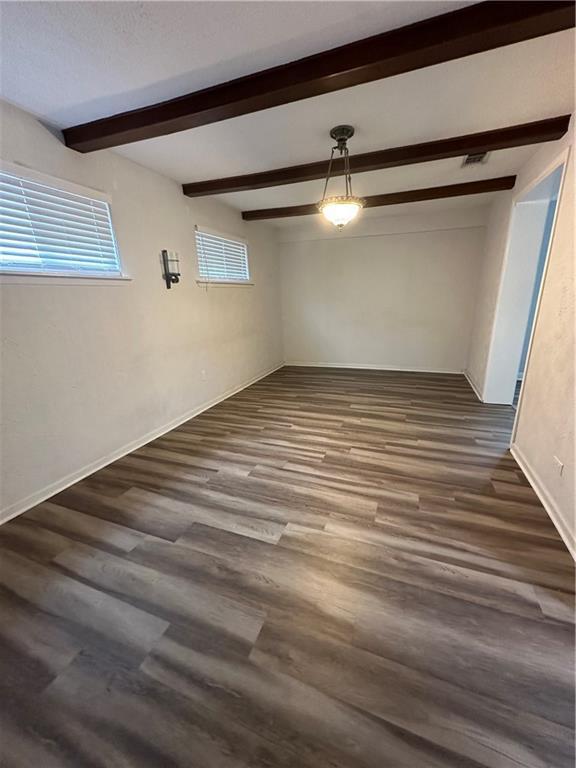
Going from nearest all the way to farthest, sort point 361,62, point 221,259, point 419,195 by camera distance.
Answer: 1. point 361,62
2. point 419,195
3. point 221,259

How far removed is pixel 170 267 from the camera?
3203 millimetres

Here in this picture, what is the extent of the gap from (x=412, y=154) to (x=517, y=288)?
6.53 ft

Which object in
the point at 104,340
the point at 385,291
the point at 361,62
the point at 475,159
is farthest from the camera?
the point at 385,291

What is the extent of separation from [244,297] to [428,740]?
4.68m

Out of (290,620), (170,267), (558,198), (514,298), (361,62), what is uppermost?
(361,62)

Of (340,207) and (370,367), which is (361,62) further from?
(370,367)

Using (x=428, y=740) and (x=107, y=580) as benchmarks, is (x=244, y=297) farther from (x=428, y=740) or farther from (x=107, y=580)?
(x=428, y=740)

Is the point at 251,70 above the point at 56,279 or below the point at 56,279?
above

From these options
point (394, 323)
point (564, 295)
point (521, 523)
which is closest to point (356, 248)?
point (394, 323)

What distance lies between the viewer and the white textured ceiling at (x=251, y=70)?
1.33 metres

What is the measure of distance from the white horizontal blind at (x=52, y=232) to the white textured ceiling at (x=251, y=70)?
1.63ft

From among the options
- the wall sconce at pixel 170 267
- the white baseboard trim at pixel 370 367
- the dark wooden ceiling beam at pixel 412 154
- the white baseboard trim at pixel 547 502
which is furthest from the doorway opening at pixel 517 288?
the wall sconce at pixel 170 267

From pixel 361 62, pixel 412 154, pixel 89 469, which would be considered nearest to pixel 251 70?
pixel 361 62

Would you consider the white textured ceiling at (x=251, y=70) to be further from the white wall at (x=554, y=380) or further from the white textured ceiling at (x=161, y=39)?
the white wall at (x=554, y=380)
